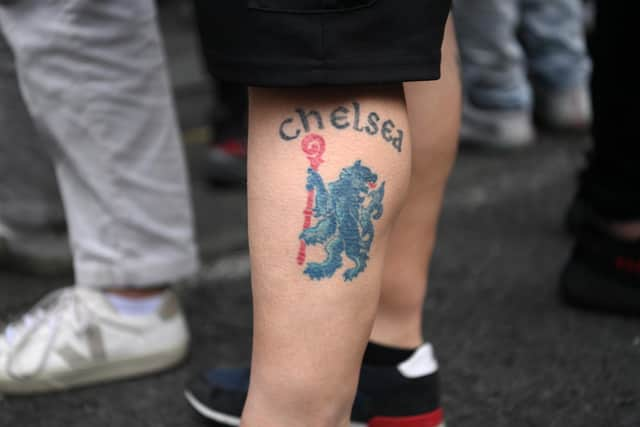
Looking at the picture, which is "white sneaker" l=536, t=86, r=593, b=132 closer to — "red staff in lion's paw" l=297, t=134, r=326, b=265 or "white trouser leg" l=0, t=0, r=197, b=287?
"white trouser leg" l=0, t=0, r=197, b=287

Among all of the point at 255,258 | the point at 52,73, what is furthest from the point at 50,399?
the point at 255,258

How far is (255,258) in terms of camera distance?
87 centimetres

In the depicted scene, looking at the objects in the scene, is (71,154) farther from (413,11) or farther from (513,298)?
(513,298)

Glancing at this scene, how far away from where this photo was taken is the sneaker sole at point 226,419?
116cm

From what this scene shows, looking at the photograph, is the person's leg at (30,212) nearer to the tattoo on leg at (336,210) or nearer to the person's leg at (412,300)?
the person's leg at (412,300)

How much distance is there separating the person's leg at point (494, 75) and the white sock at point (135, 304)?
1.83 m

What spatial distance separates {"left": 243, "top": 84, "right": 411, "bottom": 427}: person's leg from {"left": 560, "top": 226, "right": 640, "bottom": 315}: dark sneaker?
906mm

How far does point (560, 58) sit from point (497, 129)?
0.50 m

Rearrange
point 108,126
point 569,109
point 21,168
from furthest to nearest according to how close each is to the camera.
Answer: point 569,109 → point 21,168 → point 108,126

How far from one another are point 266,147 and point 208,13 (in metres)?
0.15

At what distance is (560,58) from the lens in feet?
10.5

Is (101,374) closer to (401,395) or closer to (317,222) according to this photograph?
(401,395)

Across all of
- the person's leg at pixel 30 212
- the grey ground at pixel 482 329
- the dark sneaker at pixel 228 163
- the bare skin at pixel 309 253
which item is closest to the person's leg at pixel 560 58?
the grey ground at pixel 482 329

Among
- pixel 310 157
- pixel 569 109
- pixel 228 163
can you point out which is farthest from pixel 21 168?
pixel 569 109
